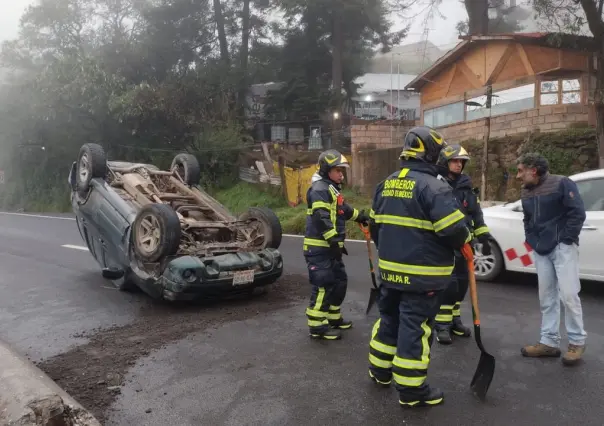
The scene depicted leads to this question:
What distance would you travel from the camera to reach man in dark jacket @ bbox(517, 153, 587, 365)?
416cm

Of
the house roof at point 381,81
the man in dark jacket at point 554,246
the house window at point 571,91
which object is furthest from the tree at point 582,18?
the house roof at point 381,81

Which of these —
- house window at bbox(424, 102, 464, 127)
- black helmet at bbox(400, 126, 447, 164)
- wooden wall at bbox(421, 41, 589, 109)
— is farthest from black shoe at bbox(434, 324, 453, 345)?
house window at bbox(424, 102, 464, 127)

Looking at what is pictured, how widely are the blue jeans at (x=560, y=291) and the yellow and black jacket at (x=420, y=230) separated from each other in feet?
4.03

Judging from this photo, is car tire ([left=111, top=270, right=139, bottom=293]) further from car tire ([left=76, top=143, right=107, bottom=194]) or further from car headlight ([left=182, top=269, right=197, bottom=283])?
car tire ([left=76, top=143, right=107, bottom=194])

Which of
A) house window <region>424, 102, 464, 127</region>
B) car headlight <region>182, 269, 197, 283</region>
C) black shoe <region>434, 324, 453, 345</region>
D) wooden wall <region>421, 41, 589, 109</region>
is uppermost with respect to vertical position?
wooden wall <region>421, 41, 589, 109</region>

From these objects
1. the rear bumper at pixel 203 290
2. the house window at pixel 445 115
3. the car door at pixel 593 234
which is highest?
the house window at pixel 445 115

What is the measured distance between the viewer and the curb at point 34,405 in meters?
2.98

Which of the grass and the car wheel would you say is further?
the grass

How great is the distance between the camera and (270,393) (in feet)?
12.4

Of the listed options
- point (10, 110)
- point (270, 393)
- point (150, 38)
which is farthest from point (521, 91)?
point (10, 110)

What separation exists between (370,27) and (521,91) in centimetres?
1009

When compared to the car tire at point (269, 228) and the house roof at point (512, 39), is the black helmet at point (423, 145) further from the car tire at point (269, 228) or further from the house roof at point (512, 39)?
the house roof at point (512, 39)

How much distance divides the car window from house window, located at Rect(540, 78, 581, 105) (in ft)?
37.4

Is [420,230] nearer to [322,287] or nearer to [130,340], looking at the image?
[322,287]
